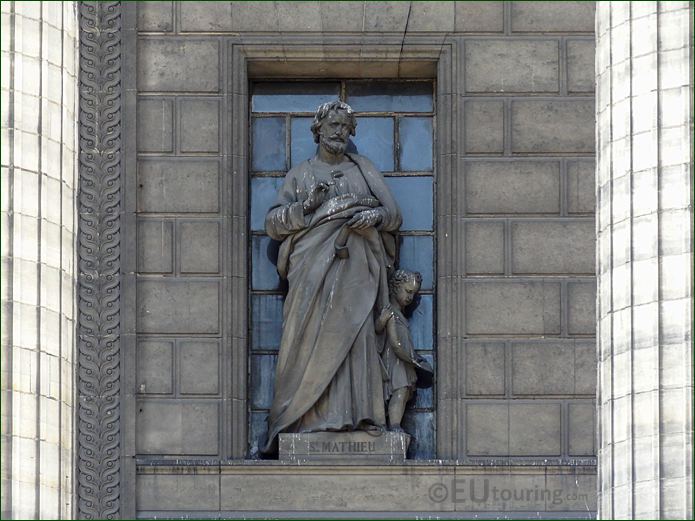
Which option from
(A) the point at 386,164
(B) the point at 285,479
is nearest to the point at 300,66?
(A) the point at 386,164

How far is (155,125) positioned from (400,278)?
2.52m

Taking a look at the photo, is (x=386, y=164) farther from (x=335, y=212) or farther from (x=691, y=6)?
(x=691, y=6)

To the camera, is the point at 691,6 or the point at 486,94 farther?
the point at 486,94

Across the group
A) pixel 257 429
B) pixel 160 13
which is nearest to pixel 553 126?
pixel 160 13

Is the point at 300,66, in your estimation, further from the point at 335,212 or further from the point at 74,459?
the point at 74,459

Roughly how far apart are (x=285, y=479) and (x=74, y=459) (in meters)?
1.79

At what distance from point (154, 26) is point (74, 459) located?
13.3 feet

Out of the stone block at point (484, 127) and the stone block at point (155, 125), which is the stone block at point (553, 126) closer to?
the stone block at point (484, 127)

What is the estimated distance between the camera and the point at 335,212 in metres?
33.7

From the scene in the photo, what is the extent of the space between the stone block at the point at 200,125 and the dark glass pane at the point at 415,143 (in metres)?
1.68

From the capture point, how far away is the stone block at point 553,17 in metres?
34.2

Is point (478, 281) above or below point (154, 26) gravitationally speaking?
below

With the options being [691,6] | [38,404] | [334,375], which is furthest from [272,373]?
[691,6]

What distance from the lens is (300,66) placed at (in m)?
34.5
